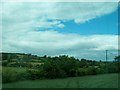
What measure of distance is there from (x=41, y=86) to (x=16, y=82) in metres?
0.67

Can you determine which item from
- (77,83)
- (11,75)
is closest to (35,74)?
(11,75)

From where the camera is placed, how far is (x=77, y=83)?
756cm

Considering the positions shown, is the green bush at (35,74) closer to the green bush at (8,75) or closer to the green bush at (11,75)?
the green bush at (11,75)

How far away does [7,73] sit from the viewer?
7.42 m

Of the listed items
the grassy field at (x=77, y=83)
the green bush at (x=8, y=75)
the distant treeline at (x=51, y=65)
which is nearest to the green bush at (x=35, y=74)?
the distant treeline at (x=51, y=65)

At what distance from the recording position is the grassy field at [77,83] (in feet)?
24.0

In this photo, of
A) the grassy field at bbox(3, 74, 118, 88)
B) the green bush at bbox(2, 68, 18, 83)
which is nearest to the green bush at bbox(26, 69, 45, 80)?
the grassy field at bbox(3, 74, 118, 88)

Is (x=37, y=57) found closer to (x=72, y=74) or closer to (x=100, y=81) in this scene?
(x=72, y=74)

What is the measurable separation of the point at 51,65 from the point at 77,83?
0.91m

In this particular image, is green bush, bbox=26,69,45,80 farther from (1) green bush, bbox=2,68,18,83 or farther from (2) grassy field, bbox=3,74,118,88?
(1) green bush, bbox=2,68,18,83

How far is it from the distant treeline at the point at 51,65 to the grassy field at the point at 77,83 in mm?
189

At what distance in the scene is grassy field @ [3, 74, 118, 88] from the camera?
288 inches

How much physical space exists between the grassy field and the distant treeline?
0.62 feet

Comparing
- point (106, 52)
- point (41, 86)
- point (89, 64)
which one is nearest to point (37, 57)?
point (41, 86)
